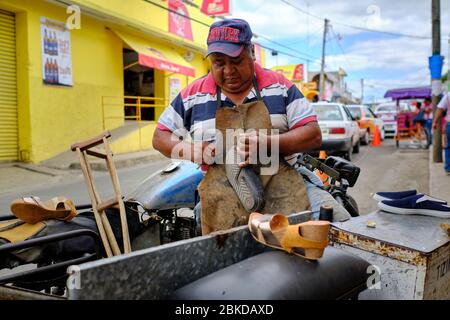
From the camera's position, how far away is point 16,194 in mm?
7992

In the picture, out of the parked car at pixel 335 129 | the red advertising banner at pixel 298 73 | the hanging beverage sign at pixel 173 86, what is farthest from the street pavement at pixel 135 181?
the red advertising banner at pixel 298 73

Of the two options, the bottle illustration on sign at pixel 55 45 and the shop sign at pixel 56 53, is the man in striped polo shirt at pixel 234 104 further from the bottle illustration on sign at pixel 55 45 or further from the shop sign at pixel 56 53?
the bottle illustration on sign at pixel 55 45

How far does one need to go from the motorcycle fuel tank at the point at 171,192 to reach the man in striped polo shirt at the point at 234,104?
21.6 inches

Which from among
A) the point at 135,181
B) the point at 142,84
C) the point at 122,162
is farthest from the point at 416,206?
the point at 142,84

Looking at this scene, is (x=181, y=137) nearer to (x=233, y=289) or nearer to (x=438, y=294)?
(x=233, y=289)

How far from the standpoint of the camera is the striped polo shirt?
2141mm

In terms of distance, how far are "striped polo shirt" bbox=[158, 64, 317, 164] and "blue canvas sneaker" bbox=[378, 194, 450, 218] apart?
1.82 ft

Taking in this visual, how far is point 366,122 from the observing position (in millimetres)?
19719

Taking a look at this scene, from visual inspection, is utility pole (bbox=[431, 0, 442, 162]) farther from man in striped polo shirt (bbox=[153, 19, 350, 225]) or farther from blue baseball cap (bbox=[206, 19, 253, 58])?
blue baseball cap (bbox=[206, 19, 253, 58])

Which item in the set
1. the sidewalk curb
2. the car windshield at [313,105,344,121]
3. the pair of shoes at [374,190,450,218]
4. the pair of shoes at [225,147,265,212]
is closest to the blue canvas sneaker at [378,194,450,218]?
the pair of shoes at [374,190,450,218]

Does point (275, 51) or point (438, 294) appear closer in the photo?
point (438, 294)

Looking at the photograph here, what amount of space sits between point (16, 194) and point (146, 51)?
9.00m

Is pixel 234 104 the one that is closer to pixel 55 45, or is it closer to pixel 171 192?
pixel 171 192
